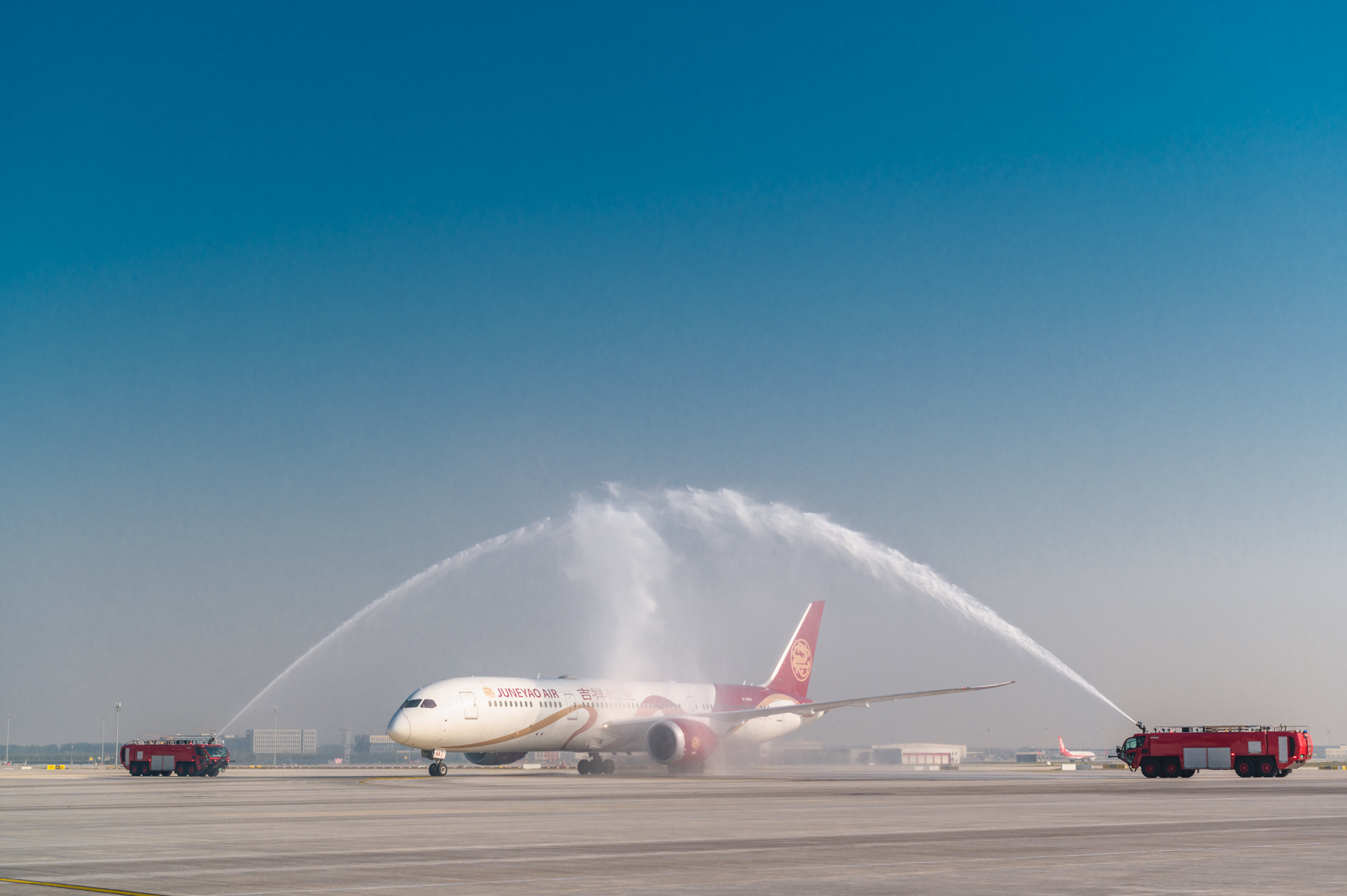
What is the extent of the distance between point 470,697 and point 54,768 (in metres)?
56.2

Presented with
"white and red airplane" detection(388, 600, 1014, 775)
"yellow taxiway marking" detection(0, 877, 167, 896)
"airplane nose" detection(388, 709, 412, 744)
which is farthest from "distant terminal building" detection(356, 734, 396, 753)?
"yellow taxiway marking" detection(0, 877, 167, 896)

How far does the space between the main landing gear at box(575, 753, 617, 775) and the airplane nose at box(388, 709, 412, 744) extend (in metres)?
14.5

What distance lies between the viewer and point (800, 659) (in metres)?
83.1

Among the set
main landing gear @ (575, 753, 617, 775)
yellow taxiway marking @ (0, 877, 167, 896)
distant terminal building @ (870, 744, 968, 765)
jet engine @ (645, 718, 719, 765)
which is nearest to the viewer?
yellow taxiway marking @ (0, 877, 167, 896)

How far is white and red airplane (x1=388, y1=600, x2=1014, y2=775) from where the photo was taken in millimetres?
58906

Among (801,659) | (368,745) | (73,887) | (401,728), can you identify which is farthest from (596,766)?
(368,745)

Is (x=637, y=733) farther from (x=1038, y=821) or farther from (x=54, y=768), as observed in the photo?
(x=54, y=768)

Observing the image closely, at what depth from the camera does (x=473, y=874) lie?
1522cm

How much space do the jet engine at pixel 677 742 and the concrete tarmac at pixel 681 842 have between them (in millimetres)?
25755

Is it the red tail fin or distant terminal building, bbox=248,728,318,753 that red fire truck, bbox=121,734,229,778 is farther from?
distant terminal building, bbox=248,728,318,753

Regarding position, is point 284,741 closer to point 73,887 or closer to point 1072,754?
point 1072,754

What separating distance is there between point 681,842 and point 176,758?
50.7 metres

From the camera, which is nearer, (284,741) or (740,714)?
(740,714)

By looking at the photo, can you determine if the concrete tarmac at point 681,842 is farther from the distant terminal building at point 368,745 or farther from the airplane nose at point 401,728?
the distant terminal building at point 368,745
